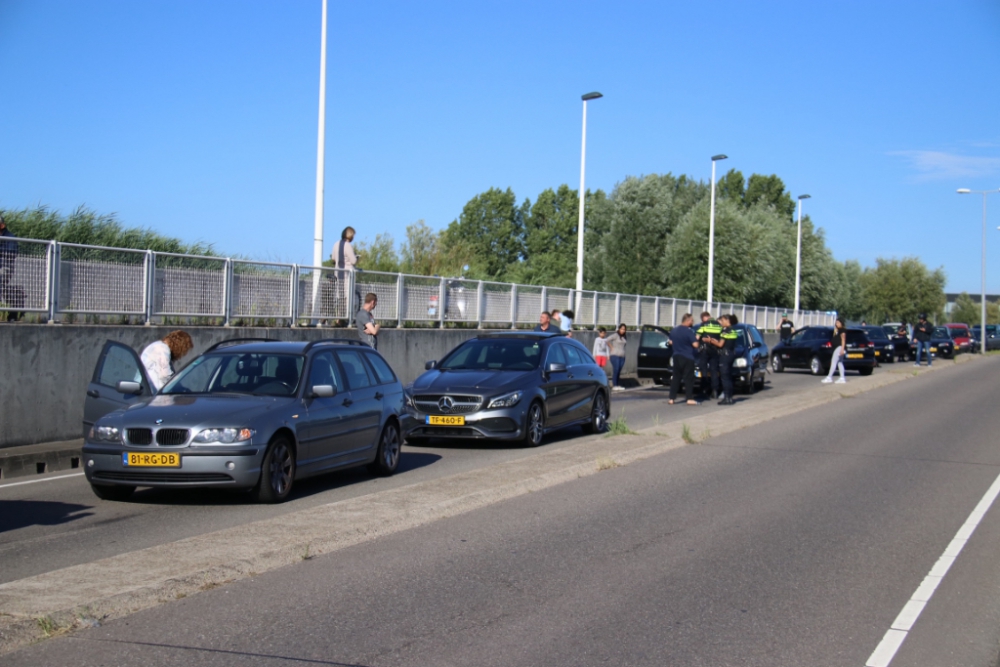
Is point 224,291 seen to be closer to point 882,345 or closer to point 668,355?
point 668,355

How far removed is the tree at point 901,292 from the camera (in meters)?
103

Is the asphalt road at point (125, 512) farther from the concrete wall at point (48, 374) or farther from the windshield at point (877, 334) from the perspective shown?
the windshield at point (877, 334)

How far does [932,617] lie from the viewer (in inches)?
238

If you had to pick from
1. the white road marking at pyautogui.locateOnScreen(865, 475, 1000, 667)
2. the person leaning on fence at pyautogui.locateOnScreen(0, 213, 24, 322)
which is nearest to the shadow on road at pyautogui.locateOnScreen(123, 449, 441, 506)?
the person leaning on fence at pyautogui.locateOnScreen(0, 213, 24, 322)

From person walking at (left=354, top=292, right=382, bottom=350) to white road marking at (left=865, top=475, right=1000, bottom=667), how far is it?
34.9ft

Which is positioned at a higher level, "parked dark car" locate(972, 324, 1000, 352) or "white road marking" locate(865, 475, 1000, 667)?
"parked dark car" locate(972, 324, 1000, 352)

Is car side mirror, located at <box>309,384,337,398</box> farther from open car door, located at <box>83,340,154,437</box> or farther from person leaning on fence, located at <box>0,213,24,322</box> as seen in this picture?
person leaning on fence, located at <box>0,213,24,322</box>

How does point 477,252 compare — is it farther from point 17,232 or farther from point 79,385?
point 79,385

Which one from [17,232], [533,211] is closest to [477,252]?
[533,211]

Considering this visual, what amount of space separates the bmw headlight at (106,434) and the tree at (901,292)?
Answer: 3962 inches

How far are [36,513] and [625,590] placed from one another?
17.6ft

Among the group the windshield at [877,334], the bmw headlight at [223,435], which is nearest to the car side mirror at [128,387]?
the bmw headlight at [223,435]

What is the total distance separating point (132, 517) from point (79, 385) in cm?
535

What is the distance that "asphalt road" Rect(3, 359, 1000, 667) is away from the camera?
5133mm
